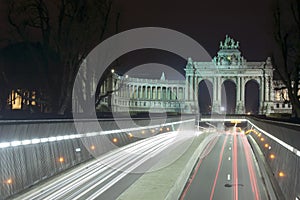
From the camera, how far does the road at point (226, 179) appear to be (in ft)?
101

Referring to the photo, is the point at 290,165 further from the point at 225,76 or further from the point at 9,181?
the point at 225,76

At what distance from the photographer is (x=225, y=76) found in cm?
19400

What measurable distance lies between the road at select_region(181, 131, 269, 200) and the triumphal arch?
137 m

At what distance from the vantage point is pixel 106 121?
132 ft

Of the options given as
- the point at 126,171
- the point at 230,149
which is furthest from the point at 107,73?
the point at 126,171

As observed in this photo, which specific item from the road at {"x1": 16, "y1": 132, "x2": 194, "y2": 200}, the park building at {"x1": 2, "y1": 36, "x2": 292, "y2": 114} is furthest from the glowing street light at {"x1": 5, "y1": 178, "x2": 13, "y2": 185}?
the park building at {"x1": 2, "y1": 36, "x2": 292, "y2": 114}

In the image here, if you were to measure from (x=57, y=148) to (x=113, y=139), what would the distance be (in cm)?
1425

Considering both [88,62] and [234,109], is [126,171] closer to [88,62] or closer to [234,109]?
[88,62]

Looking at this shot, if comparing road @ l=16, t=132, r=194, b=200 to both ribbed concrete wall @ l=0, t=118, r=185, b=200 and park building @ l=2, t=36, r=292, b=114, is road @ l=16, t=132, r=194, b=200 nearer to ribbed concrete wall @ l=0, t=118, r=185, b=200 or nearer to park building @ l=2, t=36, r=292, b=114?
ribbed concrete wall @ l=0, t=118, r=185, b=200

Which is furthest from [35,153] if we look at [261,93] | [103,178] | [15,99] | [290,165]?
[261,93]

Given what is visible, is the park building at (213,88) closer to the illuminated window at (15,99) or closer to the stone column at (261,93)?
the stone column at (261,93)

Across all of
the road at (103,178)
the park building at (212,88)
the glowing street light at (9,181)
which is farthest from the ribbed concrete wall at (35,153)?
the park building at (212,88)

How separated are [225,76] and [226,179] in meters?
160

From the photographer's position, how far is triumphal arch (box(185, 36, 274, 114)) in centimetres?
18775
